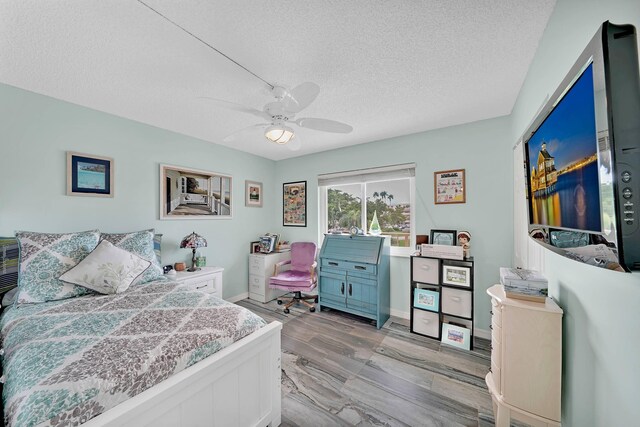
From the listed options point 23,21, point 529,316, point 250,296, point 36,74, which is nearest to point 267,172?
point 250,296

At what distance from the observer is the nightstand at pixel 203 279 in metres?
2.71

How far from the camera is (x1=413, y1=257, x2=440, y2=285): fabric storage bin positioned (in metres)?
2.60

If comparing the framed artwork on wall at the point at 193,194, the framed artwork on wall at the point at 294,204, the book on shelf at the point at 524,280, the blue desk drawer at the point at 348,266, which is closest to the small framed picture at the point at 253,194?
the framed artwork on wall at the point at 193,194

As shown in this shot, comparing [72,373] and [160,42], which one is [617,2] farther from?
Answer: [72,373]

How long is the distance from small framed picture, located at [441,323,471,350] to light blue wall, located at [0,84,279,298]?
2.96 m

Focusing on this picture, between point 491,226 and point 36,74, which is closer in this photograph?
point 36,74

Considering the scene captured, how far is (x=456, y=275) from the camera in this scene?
2.51 m

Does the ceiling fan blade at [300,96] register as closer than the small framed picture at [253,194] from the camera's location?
Yes

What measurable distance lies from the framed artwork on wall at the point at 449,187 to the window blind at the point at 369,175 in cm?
33

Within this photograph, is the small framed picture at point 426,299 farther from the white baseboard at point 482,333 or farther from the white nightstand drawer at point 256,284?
the white nightstand drawer at point 256,284

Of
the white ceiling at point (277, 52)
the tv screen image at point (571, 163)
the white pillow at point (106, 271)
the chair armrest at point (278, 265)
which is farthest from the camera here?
the chair armrest at point (278, 265)

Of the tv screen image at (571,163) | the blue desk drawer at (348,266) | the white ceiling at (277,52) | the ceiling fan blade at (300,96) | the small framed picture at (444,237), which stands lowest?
the blue desk drawer at (348,266)

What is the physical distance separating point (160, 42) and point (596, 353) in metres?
2.79

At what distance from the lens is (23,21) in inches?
50.8
